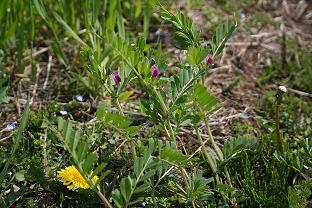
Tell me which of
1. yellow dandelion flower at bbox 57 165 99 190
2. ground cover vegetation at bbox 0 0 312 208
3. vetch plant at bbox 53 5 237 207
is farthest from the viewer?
yellow dandelion flower at bbox 57 165 99 190

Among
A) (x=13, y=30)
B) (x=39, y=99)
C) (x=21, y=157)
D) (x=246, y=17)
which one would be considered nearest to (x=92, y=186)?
(x=21, y=157)

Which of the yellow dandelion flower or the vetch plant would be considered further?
the yellow dandelion flower

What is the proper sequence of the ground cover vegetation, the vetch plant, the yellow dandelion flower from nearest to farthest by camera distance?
1. the vetch plant
2. the ground cover vegetation
3. the yellow dandelion flower

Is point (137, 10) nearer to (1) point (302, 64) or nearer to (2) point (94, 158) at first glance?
(1) point (302, 64)

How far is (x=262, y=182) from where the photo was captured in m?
2.03

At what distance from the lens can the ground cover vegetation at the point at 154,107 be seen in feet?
5.60

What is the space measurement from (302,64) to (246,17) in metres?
0.50

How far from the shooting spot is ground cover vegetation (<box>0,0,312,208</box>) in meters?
1.71

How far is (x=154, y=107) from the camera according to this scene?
174 cm

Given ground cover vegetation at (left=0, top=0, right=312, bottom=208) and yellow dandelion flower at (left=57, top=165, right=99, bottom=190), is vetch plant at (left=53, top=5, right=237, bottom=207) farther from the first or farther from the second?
yellow dandelion flower at (left=57, top=165, right=99, bottom=190)

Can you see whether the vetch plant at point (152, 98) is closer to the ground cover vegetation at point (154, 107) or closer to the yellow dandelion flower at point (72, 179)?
the ground cover vegetation at point (154, 107)

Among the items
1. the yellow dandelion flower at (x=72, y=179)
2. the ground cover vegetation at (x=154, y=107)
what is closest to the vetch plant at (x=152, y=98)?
the ground cover vegetation at (x=154, y=107)

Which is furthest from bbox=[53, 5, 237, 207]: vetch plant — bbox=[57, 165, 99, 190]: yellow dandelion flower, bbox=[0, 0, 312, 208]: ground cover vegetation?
bbox=[57, 165, 99, 190]: yellow dandelion flower

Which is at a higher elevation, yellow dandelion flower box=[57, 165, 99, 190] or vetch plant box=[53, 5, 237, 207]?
vetch plant box=[53, 5, 237, 207]
